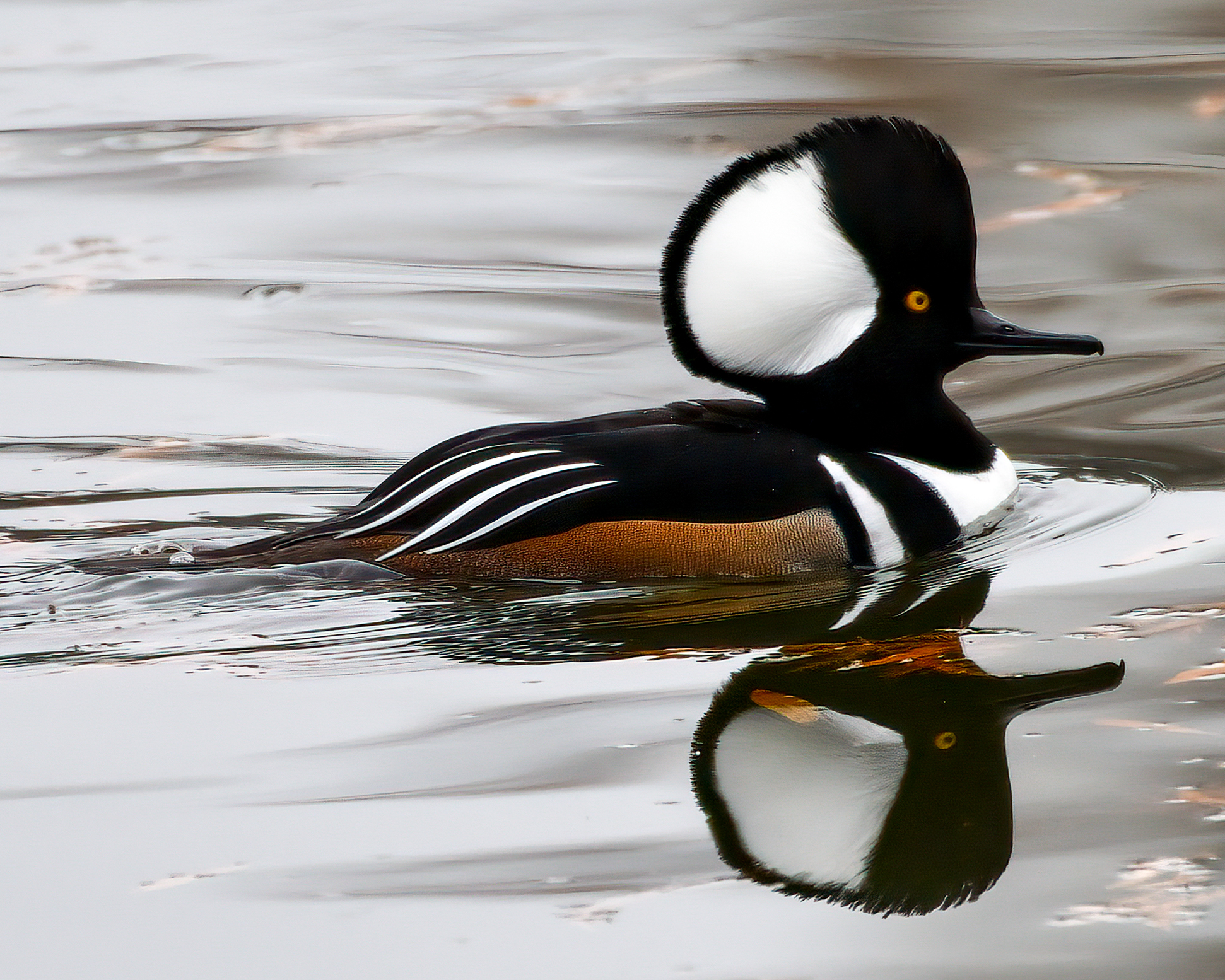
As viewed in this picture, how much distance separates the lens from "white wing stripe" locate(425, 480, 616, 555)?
469cm

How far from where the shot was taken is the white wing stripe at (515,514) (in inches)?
185

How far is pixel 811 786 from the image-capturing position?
3553mm

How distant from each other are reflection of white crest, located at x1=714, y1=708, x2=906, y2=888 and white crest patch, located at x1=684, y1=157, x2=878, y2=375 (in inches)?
50.5

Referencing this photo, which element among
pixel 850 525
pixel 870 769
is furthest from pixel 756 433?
pixel 870 769

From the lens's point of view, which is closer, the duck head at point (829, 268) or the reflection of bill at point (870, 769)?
the reflection of bill at point (870, 769)

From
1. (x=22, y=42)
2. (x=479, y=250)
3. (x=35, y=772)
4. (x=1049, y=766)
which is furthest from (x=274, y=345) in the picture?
(x=22, y=42)

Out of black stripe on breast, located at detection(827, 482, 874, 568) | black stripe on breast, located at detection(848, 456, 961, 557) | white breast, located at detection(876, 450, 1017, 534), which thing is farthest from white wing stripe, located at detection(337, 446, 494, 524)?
white breast, located at detection(876, 450, 1017, 534)

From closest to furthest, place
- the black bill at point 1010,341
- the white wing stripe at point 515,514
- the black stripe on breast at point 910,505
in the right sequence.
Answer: the white wing stripe at point 515,514
the black stripe on breast at point 910,505
the black bill at point 1010,341

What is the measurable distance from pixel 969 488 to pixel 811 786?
1871 mm

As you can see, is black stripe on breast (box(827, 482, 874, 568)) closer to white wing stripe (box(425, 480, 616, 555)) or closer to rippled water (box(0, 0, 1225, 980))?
rippled water (box(0, 0, 1225, 980))

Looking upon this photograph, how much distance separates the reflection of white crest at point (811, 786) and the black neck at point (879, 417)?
1288 millimetres

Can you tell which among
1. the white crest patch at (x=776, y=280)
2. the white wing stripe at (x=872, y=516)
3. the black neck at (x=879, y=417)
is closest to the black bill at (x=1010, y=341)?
the black neck at (x=879, y=417)

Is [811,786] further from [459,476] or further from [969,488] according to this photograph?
[969,488]

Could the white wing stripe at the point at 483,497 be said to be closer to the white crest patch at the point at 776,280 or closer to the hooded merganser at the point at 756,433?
the hooded merganser at the point at 756,433
